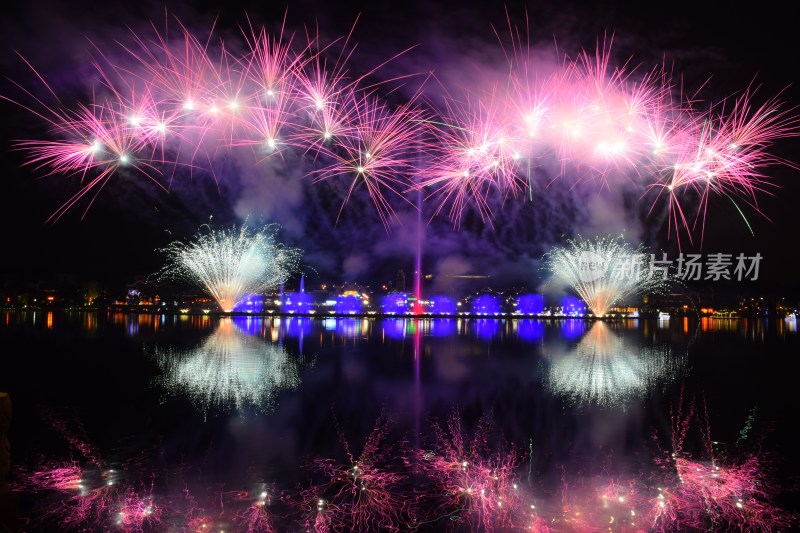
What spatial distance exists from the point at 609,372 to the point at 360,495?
8.73m

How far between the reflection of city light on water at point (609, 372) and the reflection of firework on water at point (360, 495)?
4252 millimetres

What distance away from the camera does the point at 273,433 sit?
6.29 m

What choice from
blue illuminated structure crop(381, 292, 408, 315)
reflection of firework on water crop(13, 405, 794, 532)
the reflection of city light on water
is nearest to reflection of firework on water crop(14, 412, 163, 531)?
reflection of firework on water crop(13, 405, 794, 532)

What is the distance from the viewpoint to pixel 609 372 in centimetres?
1182

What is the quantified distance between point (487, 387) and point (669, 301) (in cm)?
9411

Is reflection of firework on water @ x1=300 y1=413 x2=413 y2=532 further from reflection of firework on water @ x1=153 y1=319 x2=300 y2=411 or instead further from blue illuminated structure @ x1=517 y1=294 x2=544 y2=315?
blue illuminated structure @ x1=517 y1=294 x2=544 y2=315

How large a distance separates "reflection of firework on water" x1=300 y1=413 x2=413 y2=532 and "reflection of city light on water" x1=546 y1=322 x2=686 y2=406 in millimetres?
4252

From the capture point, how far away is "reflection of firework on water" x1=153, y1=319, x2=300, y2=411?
824 cm

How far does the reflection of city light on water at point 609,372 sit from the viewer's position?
912 centimetres

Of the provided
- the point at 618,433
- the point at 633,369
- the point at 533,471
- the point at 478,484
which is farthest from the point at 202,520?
the point at 633,369

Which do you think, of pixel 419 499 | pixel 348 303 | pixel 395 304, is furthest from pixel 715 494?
pixel 348 303

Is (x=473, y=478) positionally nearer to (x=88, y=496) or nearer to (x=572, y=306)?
(x=88, y=496)

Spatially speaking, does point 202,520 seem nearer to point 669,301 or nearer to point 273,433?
point 273,433

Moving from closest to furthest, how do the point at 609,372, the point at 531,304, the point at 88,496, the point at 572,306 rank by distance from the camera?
the point at 88,496, the point at 609,372, the point at 572,306, the point at 531,304
